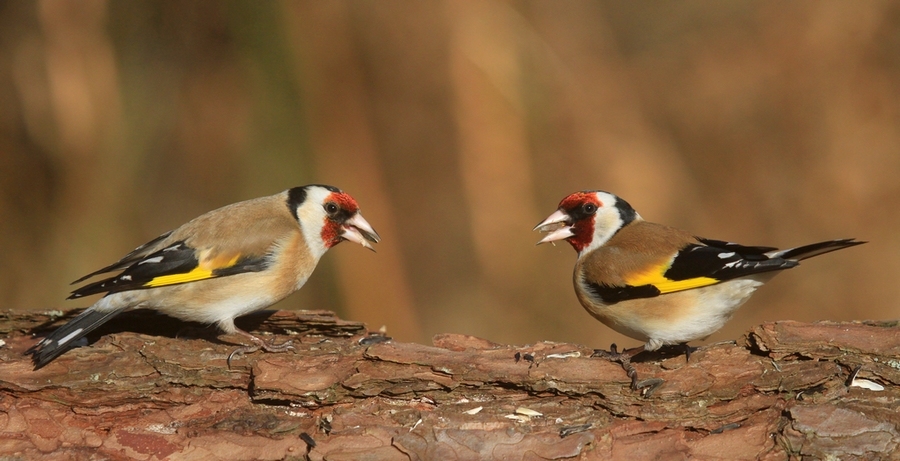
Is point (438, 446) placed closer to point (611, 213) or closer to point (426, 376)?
point (426, 376)

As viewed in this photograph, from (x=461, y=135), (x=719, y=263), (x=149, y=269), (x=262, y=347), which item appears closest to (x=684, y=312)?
(x=719, y=263)

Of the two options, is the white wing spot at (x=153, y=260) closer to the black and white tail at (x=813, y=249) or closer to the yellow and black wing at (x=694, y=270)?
the yellow and black wing at (x=694, y=270)

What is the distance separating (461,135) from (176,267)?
443 centimetres

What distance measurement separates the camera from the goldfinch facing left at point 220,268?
13.6ft

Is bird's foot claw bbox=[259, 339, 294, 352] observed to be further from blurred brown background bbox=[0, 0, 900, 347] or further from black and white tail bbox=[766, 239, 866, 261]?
blurred brown background bbox=[0, 0, 900, 347]

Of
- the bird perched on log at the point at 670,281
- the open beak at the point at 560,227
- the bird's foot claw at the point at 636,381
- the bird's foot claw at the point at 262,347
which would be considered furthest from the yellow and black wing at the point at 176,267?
the bird's foot claw at the point at 636,381

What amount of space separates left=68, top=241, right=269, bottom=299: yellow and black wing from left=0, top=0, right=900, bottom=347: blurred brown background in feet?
10.3

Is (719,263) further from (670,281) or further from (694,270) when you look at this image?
(670,281)

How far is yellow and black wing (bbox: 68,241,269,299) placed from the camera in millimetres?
4102

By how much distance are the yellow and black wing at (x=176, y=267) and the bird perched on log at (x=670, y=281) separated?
1933mm

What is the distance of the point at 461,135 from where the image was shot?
819 centimetres

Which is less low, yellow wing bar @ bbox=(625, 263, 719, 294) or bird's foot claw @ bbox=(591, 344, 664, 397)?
yellow wing bar @ bbox=(625, 263, 719, 294)

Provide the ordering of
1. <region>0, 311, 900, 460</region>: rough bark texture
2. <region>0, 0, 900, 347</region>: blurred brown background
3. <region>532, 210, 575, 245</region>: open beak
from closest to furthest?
1. <region>0, 311, 900, 460</region>: rough bark texture
2. <region>532, 210, 575, 245</region>: open beak
3. <region>0, 0, 900, 347</region>: blurred brown background

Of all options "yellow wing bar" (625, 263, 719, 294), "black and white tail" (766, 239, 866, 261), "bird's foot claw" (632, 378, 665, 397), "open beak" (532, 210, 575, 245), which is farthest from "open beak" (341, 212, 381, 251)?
"black and white tail" (766, 239, 866, 261)
